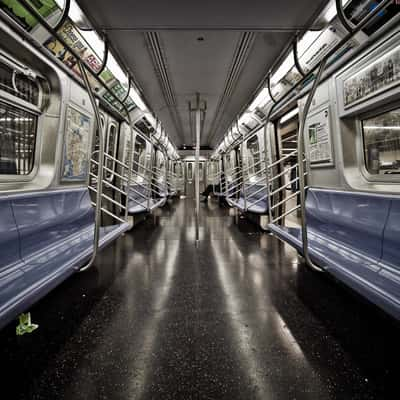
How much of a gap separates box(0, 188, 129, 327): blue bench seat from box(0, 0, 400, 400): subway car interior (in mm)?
11

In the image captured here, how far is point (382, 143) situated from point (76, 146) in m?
3.08

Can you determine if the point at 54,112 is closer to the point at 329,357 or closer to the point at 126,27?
the point at 126,27

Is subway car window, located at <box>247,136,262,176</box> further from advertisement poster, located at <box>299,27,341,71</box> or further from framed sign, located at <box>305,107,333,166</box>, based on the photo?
advertisement poster, located at <box>299,27,341,71</box>

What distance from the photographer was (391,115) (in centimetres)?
151

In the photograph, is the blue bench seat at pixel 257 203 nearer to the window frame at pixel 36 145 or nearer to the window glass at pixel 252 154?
the window glass at pixel 252 154

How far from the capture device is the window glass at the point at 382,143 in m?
1.49

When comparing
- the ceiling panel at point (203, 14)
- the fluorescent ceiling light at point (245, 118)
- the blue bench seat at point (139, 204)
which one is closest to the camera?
the ceiling panel at point (203, 14)

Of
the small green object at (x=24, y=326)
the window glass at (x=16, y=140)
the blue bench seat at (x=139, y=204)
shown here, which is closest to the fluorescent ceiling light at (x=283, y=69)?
the blue bench seat at (x=139, y=204)

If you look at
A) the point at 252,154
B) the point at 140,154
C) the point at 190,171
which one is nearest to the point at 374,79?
the point at 252,154

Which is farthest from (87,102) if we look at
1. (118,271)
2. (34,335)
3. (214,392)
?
(214,392)

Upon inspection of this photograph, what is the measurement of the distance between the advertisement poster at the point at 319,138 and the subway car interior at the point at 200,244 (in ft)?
0.07

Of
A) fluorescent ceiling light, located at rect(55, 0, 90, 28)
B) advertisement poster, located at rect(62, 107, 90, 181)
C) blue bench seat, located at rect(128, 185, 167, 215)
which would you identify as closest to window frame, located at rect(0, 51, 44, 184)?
advertisement poster, located at rect(62, 107, 90, 181)

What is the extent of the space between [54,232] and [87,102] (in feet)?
5.20

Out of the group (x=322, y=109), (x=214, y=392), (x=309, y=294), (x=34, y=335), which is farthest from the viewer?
(x=322, y=109)
